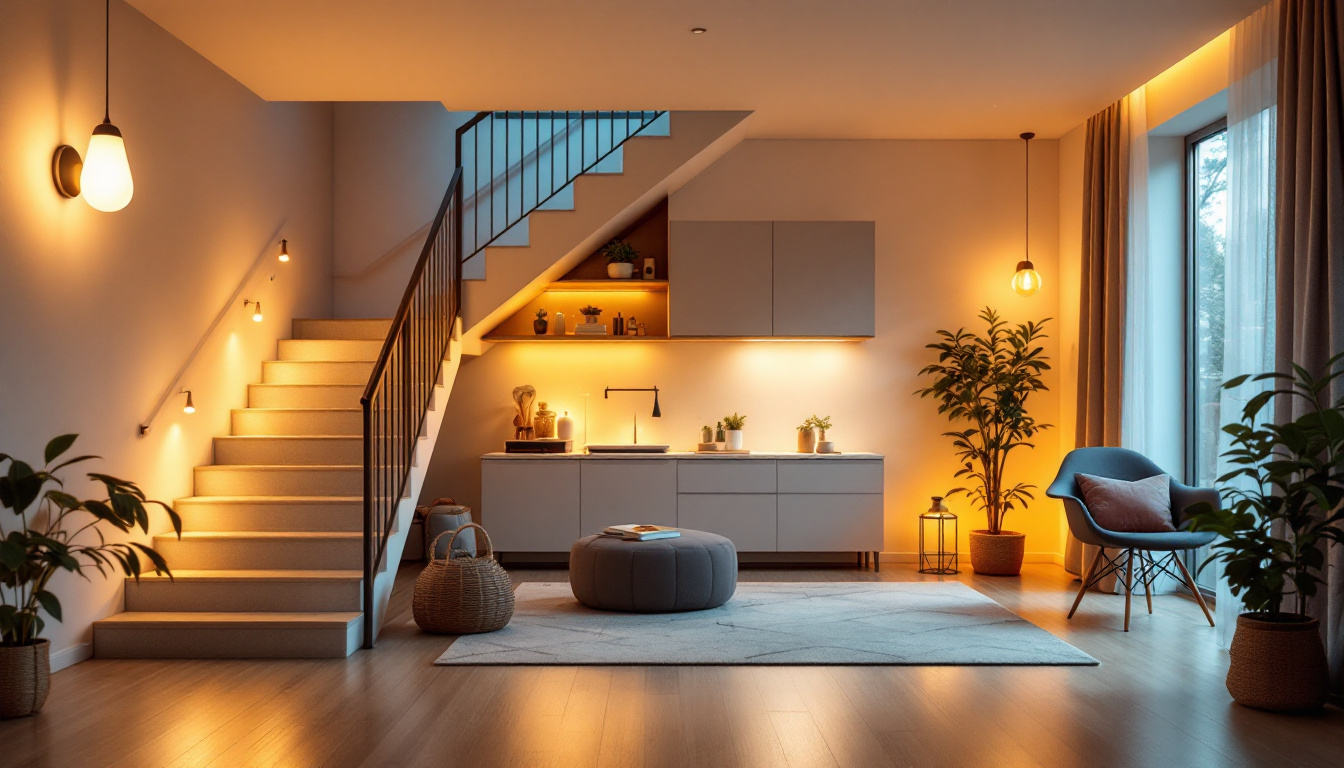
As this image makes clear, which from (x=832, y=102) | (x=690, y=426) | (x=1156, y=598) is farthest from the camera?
(x=690, y=426)

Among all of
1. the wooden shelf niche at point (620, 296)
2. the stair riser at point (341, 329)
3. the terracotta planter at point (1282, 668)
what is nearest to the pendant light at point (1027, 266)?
the wooden shelf niche at point (620, 296)

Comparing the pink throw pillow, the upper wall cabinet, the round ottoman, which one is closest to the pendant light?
the upper wall cabinet

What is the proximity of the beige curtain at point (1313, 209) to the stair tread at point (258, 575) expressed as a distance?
415 cm

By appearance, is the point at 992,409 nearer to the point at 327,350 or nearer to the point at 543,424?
the point at 543,424

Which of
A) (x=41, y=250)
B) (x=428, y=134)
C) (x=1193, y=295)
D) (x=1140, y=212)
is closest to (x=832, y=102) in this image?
(x=1140, y=212)

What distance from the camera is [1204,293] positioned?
618cm

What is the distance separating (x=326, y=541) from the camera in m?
5.22

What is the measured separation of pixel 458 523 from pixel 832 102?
11.8 ft

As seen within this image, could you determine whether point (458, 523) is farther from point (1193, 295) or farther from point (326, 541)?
point (1193, 295)

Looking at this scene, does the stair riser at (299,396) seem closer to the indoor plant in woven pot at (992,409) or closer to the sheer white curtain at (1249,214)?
the indoor plant in woven pot at (992,409)

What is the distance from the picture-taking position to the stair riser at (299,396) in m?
6.49

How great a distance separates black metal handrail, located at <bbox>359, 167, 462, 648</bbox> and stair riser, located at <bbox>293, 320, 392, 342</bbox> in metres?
0.61

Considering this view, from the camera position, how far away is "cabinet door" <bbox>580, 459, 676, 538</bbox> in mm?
7242

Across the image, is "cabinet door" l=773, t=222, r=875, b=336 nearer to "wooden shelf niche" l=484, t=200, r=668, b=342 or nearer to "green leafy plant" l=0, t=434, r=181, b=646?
"wooden shelf niche" l=484, t=200, r=668, b=342
